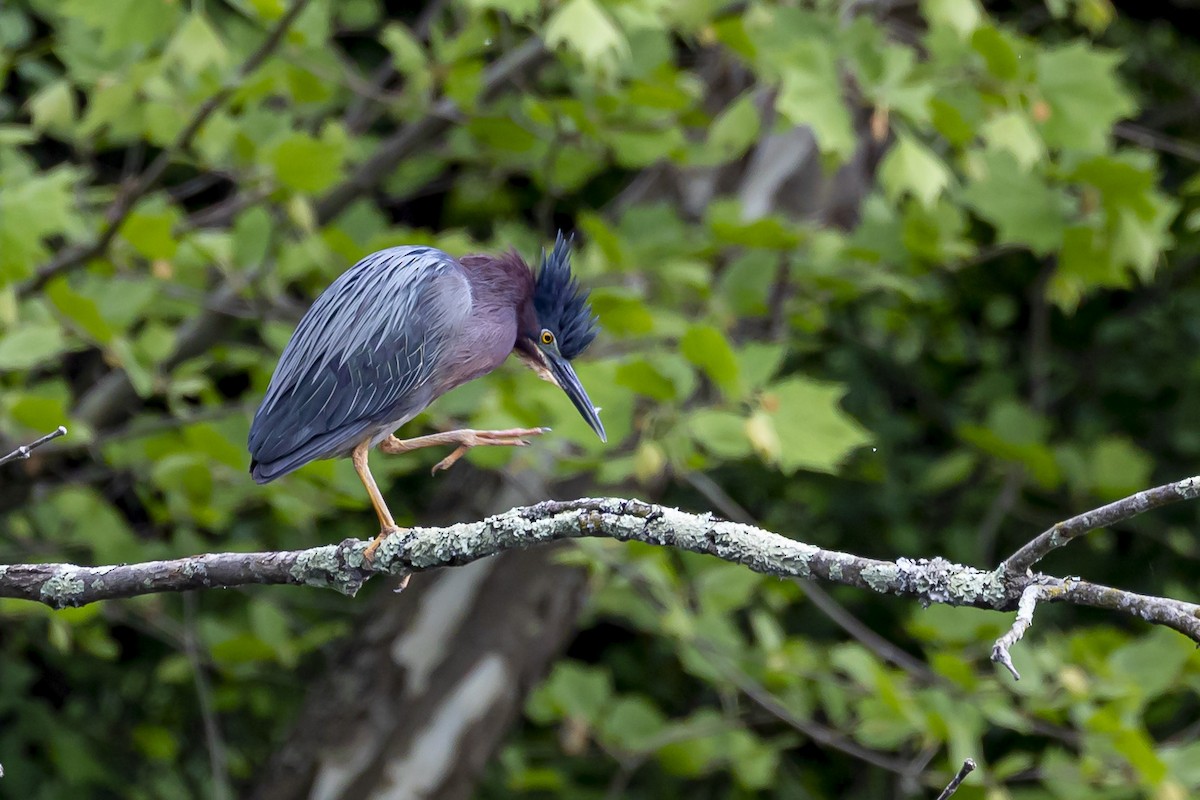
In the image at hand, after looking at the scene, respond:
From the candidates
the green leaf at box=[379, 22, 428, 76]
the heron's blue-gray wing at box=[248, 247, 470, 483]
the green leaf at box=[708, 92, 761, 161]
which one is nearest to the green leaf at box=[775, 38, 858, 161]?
the green leaf at box=[708, 92, 761, 161]

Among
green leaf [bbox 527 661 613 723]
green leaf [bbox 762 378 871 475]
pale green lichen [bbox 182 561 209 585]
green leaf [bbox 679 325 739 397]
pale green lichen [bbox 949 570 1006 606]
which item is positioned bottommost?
green leaf [bbox 527 661 613 723]

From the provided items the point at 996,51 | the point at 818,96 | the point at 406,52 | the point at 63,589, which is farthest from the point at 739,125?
the point at 63,589

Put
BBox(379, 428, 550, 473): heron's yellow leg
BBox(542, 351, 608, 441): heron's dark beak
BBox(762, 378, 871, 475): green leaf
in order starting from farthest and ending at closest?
BBox(762, 378, 871, 475): green leaf → BBox(542, 351, 608, 441): heron's dark beak → BBox(379, 428, 550, 473): heron's yellow leg

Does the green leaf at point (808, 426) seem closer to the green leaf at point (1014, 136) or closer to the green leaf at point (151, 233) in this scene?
the green leaf at point (1014, 136)

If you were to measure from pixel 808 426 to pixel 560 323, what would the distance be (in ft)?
3.15

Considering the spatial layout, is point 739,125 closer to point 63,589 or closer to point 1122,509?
point 63,589

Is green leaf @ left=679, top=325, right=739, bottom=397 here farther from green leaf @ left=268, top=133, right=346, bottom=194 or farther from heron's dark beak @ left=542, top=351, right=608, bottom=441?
green leaf @ left=268, top=133, right=346, bottom=194

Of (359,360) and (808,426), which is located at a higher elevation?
(359,360)

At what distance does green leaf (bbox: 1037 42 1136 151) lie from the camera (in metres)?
3.58

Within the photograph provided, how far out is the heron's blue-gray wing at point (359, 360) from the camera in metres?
2.15

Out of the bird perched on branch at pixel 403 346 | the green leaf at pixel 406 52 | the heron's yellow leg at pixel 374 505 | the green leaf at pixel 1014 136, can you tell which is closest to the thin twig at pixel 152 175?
the green leaf at pixel 406 52

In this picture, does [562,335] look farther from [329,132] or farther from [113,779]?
[113,779]

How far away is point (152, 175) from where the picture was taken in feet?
11.4

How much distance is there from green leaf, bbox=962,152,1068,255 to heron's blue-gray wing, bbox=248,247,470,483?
1.93 metres
